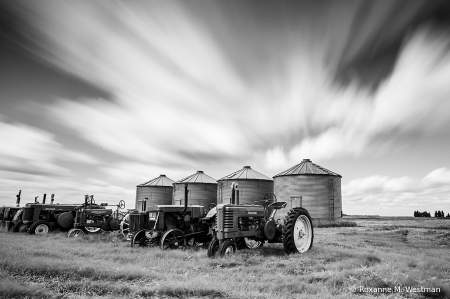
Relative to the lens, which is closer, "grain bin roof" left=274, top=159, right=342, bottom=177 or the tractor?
the tractor

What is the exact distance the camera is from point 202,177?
35.3 meters

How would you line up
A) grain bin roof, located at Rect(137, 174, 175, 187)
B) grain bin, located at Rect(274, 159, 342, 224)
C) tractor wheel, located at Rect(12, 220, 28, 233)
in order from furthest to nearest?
grain bin roof, located at Rect(137, 174, 175, 187) < grain bin, located at Rect(274, 159, 342, 224) < tractor wheel, located at Rect(12, 220, 28, 233)

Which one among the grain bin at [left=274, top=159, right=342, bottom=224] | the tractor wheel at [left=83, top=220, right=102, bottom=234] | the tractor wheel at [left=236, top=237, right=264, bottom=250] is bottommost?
the tractor wheel at [left=83, top=220, right=102, bottom=234]

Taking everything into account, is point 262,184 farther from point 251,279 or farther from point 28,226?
point 251,279

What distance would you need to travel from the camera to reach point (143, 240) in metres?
11.4

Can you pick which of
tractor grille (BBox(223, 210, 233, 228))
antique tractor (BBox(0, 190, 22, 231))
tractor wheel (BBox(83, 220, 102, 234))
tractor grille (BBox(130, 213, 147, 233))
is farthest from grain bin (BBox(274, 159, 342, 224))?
antique tractor (BBox(0, 190, 22, 231))

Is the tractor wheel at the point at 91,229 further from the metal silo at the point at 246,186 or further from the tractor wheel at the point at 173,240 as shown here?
the metal silo at the point at 246,186

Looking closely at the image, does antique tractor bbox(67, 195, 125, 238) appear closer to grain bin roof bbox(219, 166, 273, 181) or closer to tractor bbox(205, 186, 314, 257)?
tractor bbox(205, 186, 314, 257)

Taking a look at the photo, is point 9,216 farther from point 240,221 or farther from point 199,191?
point 240,221

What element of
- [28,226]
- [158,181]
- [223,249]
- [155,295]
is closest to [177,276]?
[155,295]

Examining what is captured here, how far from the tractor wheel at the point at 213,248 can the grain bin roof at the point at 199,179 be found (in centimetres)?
2537

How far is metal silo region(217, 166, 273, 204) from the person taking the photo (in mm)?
29812

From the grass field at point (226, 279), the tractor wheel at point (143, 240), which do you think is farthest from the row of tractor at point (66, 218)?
the grass field at point (226, 279)

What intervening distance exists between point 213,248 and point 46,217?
40.6ft
